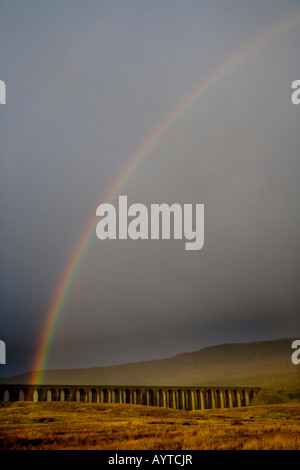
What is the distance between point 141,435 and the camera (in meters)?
25.6

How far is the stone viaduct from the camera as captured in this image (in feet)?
286

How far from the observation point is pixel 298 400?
308ft

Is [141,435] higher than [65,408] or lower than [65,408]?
higher

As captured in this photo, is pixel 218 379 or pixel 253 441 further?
pixel 218 379

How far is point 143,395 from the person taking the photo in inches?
4021

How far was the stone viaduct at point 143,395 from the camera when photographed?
8719 centimetres
